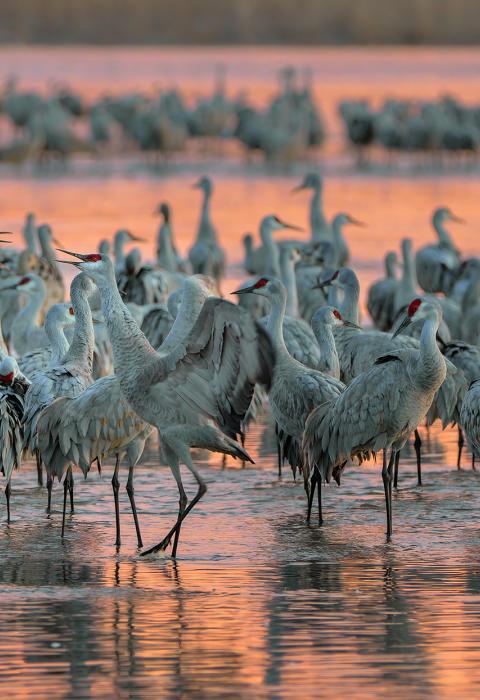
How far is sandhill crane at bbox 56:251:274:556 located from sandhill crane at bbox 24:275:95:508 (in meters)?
0.72

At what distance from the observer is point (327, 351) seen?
38.0 ft

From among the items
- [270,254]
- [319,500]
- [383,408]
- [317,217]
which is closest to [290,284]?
[270,254]

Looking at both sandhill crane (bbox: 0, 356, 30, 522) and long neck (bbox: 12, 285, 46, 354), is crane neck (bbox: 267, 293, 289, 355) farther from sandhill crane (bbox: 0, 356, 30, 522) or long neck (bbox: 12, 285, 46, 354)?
long neck (bbox: 12, 285, 46, 354)

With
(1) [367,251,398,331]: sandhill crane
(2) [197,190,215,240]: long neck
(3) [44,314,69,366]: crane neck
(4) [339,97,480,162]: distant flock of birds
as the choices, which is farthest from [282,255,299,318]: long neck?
(4) [339,97,480,162]: distant flock of birds

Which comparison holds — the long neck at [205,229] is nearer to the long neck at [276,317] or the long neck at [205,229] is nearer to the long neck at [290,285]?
the long neck at [290,285]

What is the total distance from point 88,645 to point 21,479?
13.7 ft

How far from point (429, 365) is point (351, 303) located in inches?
143

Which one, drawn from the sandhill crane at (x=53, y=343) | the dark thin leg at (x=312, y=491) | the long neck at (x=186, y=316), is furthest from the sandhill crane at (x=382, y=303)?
the long neck at (x=186, y=316)

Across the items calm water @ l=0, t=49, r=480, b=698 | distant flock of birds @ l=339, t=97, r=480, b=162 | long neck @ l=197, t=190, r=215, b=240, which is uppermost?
distant flock of birds @ l=339, t=97, r=480, b=162

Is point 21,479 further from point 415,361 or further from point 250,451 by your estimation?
point 415,361

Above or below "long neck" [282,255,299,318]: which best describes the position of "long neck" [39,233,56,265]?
above

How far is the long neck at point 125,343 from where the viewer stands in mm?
9695

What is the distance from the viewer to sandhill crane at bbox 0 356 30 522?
33.6 ft
